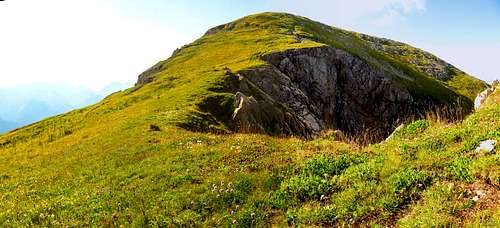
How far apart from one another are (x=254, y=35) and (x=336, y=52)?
1122 inches

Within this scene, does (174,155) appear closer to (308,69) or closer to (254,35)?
(308,69)

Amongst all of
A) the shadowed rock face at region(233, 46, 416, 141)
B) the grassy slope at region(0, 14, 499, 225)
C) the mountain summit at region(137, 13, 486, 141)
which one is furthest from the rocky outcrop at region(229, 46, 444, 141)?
the grassy slope at region(0, 14, 499, 225)

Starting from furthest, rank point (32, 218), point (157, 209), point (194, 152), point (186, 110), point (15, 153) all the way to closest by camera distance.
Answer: point (186, 110), point (15, 153), point (194, 152), point (32, 218), point (157, 209)

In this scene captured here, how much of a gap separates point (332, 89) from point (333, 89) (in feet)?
1.79

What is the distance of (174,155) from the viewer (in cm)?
2108

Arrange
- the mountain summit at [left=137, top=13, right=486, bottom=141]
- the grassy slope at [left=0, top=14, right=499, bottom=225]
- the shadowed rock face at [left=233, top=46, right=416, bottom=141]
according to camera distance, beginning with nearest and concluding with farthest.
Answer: the grassy slope at [left=0, top=14, right=499, bottom=225] < the mountain summit at [left=137, top=13, right=486, bottom=141] < the shadowed rock face at [left=233, top=46, right=416, bottom=141]

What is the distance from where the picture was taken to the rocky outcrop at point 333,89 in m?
64.6

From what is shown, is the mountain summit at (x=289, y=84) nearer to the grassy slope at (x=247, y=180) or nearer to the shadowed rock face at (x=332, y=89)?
the shadowed rock face at (x=332, y=89)

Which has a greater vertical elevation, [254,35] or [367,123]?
[254,35]

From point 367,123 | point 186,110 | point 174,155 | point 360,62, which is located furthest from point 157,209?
point 360,62

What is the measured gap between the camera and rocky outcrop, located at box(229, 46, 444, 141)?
64.6m

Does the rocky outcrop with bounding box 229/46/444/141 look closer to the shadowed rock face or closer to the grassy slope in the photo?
the shadowed rock face

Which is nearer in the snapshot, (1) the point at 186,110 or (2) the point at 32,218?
(2) the point at 32,218

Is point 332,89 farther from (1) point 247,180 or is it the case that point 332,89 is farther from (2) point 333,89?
(1) point 247,180
